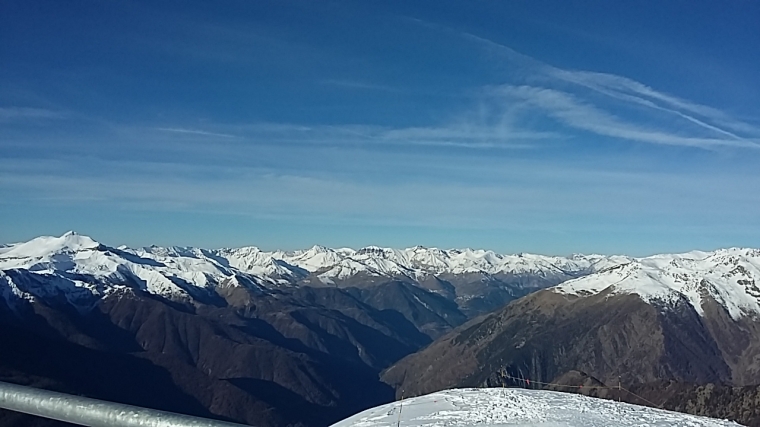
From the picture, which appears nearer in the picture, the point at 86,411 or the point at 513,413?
the point at 86,411

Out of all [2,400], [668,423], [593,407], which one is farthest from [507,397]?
[2,400]

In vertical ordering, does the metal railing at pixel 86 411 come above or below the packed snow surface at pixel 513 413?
above

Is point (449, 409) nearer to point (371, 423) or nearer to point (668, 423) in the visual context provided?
point (371, 423)

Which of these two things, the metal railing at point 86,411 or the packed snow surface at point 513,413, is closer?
the metal railing at point 86,411

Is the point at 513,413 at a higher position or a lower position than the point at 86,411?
lower

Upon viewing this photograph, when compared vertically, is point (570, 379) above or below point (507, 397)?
below
